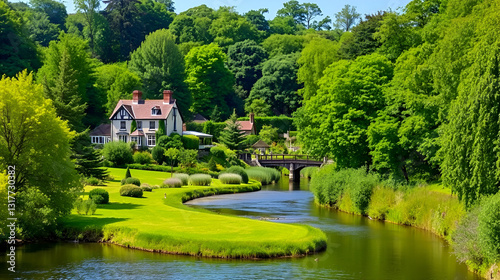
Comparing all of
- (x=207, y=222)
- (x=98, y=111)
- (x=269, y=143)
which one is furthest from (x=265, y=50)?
(x=207, y=222)

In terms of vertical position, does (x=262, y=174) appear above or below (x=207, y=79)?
below

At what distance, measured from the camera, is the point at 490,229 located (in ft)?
93.4

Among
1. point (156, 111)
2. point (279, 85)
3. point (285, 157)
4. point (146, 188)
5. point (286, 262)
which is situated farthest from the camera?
point (279, 85)

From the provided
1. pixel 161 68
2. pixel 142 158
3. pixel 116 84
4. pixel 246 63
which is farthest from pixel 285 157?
pixel 246 63

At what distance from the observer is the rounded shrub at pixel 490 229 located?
92.8ft

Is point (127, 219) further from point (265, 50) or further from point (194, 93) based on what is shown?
point (265, 50)

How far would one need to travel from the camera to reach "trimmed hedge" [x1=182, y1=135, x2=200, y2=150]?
3595 inches

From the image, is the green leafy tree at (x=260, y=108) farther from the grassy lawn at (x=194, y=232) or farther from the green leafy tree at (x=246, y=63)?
the grassy lawn at (x=194, y=232)

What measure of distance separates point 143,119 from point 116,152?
13.6 metres

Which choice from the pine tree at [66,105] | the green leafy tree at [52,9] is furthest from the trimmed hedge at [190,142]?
the green leafy tree at [52,9]

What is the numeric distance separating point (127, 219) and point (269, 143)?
75063 mm

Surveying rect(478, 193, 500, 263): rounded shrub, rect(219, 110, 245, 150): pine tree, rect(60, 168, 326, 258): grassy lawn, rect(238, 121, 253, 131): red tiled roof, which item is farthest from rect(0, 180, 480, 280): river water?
rect(238, 121, 253, 131): red tiled roof

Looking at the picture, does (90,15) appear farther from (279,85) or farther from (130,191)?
(130,191)

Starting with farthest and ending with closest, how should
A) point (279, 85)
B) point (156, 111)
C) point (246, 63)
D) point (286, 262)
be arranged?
point (246, 63) < point (279, 85) < point (156, 111) < point (286, 262)
